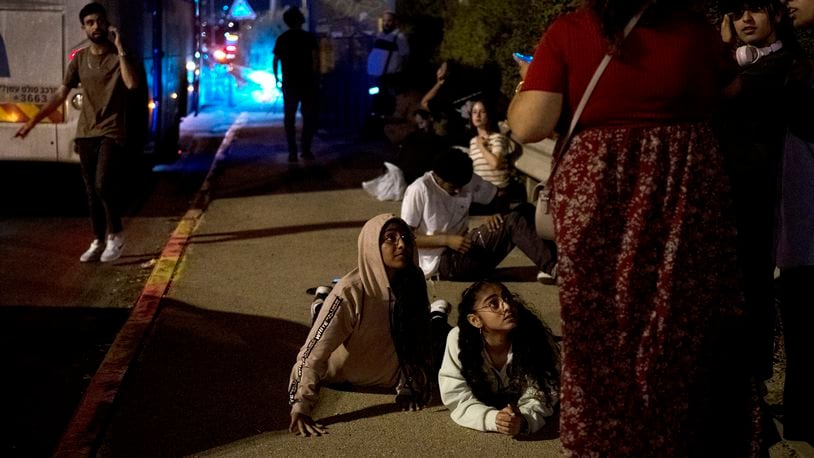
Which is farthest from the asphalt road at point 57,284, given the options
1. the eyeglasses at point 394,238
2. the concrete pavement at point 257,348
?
the eyeglasses at point 394,238

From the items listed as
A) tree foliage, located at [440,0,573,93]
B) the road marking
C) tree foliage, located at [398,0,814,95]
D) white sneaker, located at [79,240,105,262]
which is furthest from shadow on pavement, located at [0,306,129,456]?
tree foliage, located at [440,0,573,93]

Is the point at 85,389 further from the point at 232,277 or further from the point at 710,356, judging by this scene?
the point at 710,356

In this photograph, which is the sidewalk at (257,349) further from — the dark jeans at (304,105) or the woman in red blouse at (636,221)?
the dark jeans at (304,105)

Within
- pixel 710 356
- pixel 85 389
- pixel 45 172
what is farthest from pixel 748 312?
pixel 45 172

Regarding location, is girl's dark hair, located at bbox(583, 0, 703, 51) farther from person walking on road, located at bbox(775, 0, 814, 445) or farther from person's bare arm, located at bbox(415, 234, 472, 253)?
person's bare arm, located at bbox(415, 234, 472, 253)

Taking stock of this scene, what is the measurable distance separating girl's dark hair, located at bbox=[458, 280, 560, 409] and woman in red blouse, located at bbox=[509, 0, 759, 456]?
5.19ft

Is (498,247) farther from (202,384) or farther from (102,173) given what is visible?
(102,173)

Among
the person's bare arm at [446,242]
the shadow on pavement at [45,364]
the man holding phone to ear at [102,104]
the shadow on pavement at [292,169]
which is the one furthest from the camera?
the shadow on pavement at [292,169]

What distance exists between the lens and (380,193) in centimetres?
1133

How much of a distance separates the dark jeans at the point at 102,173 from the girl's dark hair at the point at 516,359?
13.9 ft

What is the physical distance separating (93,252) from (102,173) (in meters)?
0.72

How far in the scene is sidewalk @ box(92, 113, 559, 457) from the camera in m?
4.79

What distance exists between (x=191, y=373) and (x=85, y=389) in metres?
0.57

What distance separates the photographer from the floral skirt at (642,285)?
3.28 meters
